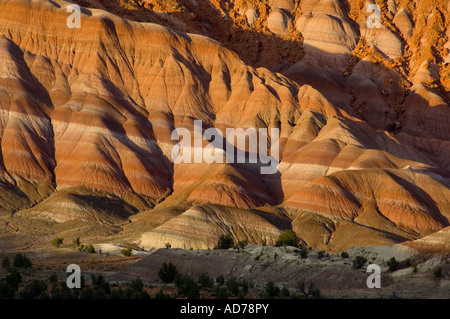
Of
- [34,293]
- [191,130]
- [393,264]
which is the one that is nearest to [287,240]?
[393,264]

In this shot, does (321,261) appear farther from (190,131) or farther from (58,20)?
(58,20)

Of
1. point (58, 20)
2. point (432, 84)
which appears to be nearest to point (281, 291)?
point (58, 20)

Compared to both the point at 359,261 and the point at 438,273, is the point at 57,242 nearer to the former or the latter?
the point at 359,261

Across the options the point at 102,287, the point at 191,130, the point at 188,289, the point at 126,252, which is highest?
the point at 191,130

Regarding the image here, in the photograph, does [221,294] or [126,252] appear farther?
[126,252]

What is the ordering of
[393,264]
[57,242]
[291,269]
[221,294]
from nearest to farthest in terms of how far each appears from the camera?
[221,294], [393,264], [291,269], [57,242]

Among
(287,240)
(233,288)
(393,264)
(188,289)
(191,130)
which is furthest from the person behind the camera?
(191,130)
